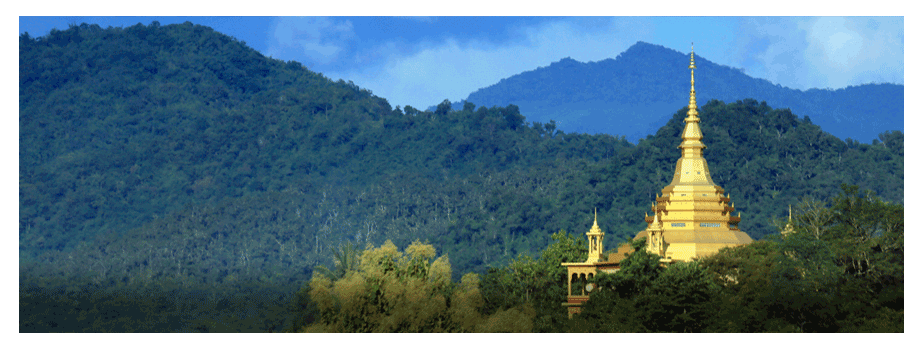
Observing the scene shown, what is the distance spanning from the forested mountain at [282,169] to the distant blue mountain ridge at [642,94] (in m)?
18.6

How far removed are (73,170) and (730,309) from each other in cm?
6593

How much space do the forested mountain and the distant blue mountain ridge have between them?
18596 millimetres

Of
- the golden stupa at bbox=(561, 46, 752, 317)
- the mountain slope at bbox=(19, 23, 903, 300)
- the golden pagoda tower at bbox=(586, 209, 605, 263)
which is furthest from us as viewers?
the mountain slope at bbox=(19, 23, 903, 300)

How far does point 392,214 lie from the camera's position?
2625 inches

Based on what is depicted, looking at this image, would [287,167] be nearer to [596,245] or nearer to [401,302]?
[596,245]

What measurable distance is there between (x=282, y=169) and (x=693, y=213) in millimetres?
56546

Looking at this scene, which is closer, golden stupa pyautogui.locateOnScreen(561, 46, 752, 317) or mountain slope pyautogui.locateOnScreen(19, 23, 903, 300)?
golden stupa pyautogui.locateOnScreen(561, 46, 752, 317)

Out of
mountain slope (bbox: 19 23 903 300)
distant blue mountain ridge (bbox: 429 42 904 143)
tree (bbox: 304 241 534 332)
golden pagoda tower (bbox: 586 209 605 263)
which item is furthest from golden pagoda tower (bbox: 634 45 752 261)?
distant blue mountain ridge (bbox: 429 42 904 143)

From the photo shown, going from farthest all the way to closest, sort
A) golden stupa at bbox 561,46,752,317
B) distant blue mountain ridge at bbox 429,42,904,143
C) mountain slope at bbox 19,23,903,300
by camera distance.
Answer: distant blue mountain ridge at bbox 429,42,904,143 → mountain slope at bbox 19,23,903,300 → golden stupa at bbox 561,46,752,317

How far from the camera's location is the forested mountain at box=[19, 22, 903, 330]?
60312mm

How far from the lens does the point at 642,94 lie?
10788 centimetres

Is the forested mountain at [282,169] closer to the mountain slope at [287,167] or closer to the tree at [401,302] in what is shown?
the mountain slope at [287,167]

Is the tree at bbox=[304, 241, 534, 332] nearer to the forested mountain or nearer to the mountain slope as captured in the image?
Result: the forested mountain

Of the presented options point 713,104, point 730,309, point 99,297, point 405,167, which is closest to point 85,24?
point 405,167
